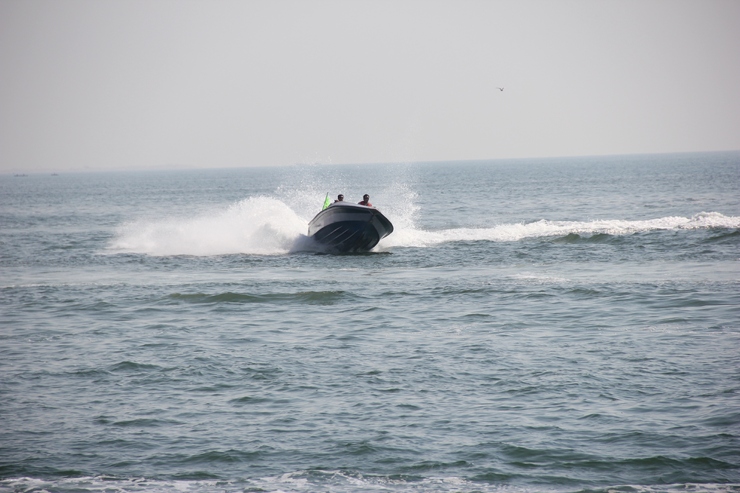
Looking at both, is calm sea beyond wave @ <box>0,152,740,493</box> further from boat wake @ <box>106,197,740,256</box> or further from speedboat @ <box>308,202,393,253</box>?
boat wake @ <box>106,197,740,256</box>

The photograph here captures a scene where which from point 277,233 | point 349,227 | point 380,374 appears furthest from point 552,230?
point 380,374

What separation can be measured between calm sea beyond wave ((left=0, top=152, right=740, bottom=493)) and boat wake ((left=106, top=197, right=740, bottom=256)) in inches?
143

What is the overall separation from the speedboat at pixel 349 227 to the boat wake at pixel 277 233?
86cm

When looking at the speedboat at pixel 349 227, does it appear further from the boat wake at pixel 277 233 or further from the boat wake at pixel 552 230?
the boat wake at pixel 552 230

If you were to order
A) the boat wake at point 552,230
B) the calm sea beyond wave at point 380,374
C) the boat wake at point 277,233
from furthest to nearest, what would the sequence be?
the boat wake at point 552,230 → the boat wake at point 277,233 → the calm sea beyond wave at point 380,374

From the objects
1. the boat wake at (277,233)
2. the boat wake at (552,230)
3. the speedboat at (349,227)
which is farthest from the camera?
the boat wake at (552,230)

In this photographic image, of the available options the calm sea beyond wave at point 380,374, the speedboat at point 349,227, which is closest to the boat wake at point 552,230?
the speedboat at point 349,227

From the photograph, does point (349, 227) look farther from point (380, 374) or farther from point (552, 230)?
point (380, 374)

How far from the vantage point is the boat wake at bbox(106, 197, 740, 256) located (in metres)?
32.2

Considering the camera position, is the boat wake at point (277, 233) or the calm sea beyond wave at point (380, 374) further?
the boat wake at point (277, 233)

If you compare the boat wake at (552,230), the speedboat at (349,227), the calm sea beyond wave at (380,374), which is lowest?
the calm sea beyond wave at (380,374)

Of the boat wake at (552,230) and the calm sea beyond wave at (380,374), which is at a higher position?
the boat wake at (552,230)

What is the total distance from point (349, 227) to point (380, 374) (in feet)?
53.8

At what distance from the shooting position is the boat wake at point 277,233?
106 ft
